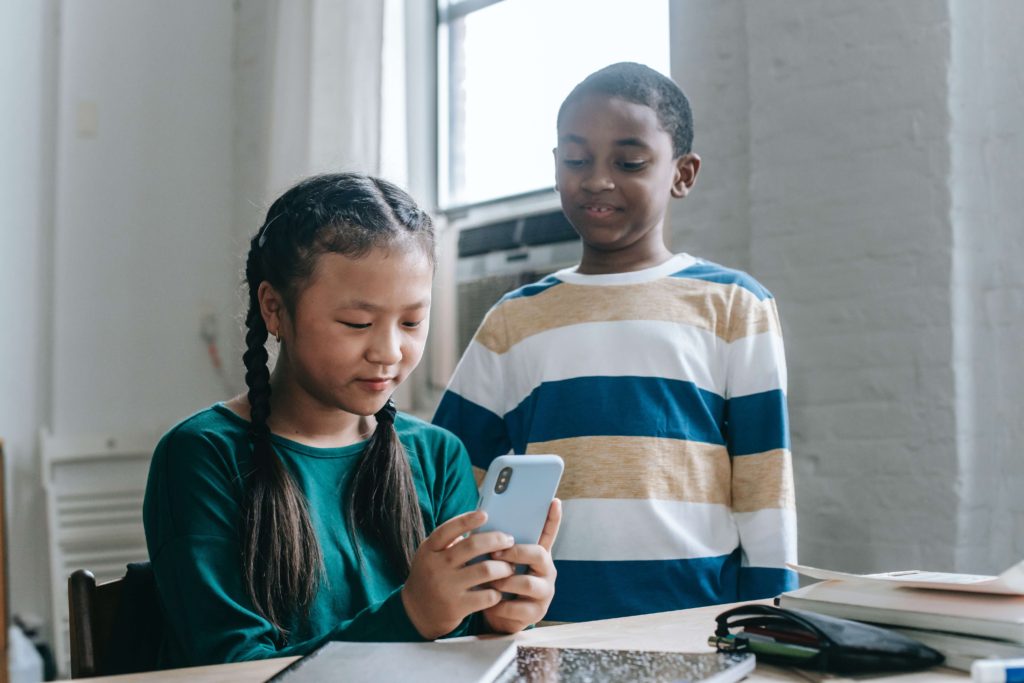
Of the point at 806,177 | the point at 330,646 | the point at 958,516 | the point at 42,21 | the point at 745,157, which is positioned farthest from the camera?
the point at 42,21

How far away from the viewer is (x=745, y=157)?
7.39 feet

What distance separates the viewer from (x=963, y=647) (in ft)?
2.67

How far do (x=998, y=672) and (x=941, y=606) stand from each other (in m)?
0.14

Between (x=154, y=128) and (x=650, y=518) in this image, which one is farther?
(x=154, y=128)

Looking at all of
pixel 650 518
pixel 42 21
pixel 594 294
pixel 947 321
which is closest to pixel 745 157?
pixel 947 321

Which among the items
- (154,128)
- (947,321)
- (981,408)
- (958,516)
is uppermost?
(154,128)

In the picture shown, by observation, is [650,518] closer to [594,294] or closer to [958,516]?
[594,294]

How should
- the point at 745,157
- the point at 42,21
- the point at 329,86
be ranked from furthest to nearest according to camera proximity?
the point at 42,21, the point at 329,86, the point at 745,157

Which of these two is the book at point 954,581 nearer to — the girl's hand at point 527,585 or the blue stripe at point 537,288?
the girl's hand at point 527,585

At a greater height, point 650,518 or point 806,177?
point 806,177

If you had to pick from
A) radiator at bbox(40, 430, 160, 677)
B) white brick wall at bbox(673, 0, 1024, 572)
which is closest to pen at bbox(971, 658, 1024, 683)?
white brick wall at bbox(673, 0, 1024, 572)

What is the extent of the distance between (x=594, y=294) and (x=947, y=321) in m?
0.68

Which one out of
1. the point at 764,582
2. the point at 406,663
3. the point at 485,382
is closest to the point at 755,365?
the point at 764,582

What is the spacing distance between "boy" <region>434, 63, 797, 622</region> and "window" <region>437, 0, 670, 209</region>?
1.18m
